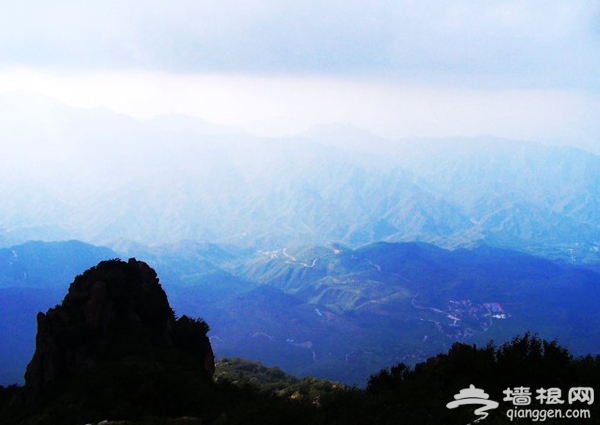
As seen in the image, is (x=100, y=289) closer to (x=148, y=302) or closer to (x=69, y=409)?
(x=148, y=302)

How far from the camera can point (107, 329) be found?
1638 inches

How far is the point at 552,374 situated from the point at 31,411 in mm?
31044

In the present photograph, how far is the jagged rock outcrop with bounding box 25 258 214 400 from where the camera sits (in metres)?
38.9

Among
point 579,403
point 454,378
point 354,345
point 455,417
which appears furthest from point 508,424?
point 354,345
